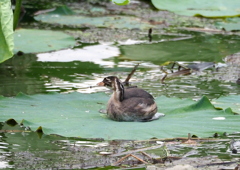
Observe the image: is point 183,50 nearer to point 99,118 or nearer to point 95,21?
point 95,21

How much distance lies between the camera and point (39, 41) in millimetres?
7641

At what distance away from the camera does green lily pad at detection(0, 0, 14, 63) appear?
343 cm

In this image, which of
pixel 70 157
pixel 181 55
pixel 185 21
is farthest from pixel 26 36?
pixel 70 157

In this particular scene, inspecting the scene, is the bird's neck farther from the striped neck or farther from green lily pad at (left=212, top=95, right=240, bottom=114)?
green lily pad at (left=212, top=95, right=240, bottom=114)

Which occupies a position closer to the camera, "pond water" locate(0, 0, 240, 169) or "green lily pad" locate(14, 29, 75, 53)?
"pond water" locate(0, 0, 240, 169)

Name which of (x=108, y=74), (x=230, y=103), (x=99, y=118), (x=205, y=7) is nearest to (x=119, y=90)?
(x=99, y=118)

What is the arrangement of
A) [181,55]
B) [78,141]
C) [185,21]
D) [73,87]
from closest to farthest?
[78,141], [73,87], [181,55], [185,21]

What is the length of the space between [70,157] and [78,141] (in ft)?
1.31

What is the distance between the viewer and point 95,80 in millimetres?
6199

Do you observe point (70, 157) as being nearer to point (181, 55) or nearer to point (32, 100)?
point (32, 100)

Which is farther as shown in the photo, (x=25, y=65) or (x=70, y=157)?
(x=25, y=65)

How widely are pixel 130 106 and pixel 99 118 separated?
0.77ft

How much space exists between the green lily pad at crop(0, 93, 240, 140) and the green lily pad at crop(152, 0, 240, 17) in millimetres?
2732

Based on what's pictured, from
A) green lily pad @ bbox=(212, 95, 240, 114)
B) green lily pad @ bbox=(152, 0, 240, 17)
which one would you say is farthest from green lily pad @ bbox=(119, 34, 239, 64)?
green lily pad @ bbox=(212, 95, 240, 114)
